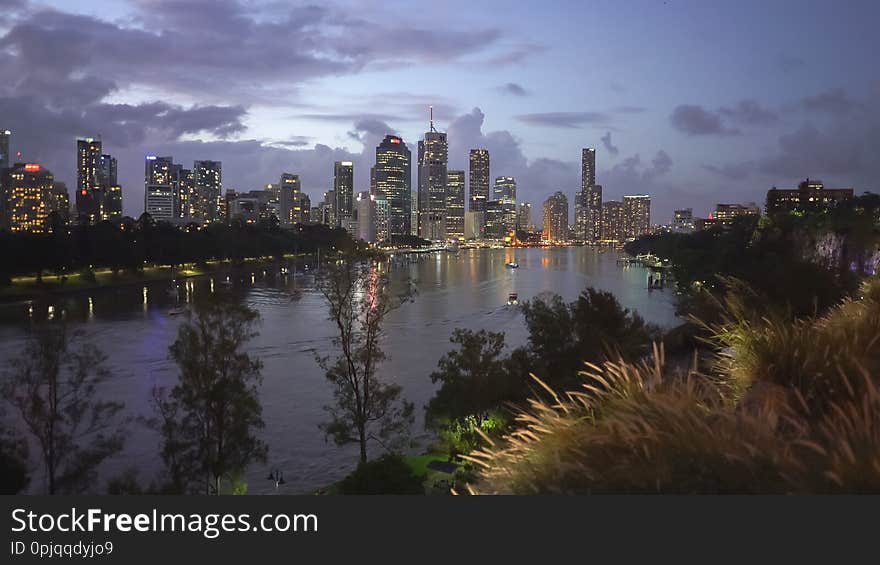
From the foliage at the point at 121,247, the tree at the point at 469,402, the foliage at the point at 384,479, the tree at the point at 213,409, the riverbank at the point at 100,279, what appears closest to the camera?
the foliage at the point at 384,479

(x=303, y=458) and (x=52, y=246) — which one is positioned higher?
(x=52, y=246)

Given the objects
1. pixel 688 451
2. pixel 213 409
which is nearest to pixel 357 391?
pixel 213 409

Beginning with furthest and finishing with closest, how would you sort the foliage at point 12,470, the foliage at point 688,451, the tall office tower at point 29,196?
1. the tall office tower at point 29,196
2. the foliage at point 12,470
3. the foliage at point 688,451

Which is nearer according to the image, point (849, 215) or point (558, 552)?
point (558, 552)

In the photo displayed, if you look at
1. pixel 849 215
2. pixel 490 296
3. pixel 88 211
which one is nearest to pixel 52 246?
pixel 490 296

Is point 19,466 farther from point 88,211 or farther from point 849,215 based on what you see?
point 88,211

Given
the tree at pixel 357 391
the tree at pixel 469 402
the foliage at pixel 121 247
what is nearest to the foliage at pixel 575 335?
the tree at pixel 469 402

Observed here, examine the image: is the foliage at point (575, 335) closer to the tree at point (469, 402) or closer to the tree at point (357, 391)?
the tree at point (469, 402)
